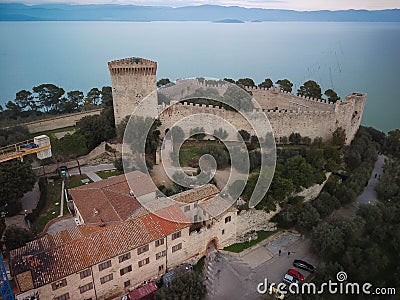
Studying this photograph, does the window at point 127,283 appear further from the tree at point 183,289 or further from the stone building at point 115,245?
the tree at point 183,289

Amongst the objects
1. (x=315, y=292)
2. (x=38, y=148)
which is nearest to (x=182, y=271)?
(x=315, y=292)

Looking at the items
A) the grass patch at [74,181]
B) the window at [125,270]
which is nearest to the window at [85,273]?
the window at [125,270]

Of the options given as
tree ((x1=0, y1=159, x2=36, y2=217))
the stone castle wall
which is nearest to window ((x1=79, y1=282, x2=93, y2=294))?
tree ((x1=0, y1=159, x2=36, y2=217))

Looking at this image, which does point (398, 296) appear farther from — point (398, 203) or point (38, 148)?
point (38, 148)

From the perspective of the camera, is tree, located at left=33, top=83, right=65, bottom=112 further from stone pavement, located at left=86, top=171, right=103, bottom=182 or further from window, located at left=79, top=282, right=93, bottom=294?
window, located at left=79, top=282, right=93, bottom=294

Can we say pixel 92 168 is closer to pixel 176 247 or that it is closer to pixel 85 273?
pixel 176 247

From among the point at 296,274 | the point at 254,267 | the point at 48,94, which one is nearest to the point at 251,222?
the point at 254,267
